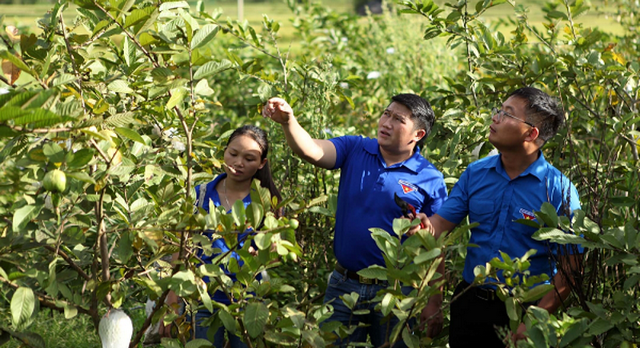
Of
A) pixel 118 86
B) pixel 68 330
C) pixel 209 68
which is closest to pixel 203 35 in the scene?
pixel 209 68

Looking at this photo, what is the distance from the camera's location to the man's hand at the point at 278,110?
221cm

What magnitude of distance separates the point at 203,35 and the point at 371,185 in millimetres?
947

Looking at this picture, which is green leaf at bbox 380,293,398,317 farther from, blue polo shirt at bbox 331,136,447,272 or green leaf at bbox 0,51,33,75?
green leaf at bbox 0,51,33,75

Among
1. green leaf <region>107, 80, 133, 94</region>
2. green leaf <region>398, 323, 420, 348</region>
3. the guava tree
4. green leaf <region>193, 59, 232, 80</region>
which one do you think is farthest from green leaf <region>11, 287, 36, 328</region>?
green leaf <region>398, 323, 420, 348</region>

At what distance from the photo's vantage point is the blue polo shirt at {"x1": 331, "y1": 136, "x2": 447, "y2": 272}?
7.61 ft

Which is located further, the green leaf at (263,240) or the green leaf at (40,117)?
the green leaf at (263,240)

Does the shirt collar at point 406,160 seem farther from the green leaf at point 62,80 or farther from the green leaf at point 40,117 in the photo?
the green leaf at point 40,117

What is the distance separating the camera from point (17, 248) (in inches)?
62.0

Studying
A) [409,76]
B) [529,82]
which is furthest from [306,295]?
[409,76]

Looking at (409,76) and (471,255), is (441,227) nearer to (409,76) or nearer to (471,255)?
(471,255)

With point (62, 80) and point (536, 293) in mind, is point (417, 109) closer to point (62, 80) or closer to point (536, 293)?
point (536, 293)

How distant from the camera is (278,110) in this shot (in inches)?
88.4

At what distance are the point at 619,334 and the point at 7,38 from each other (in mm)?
1770

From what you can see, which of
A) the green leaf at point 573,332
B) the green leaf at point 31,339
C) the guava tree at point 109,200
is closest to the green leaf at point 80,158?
the guava tree at point 109,200
